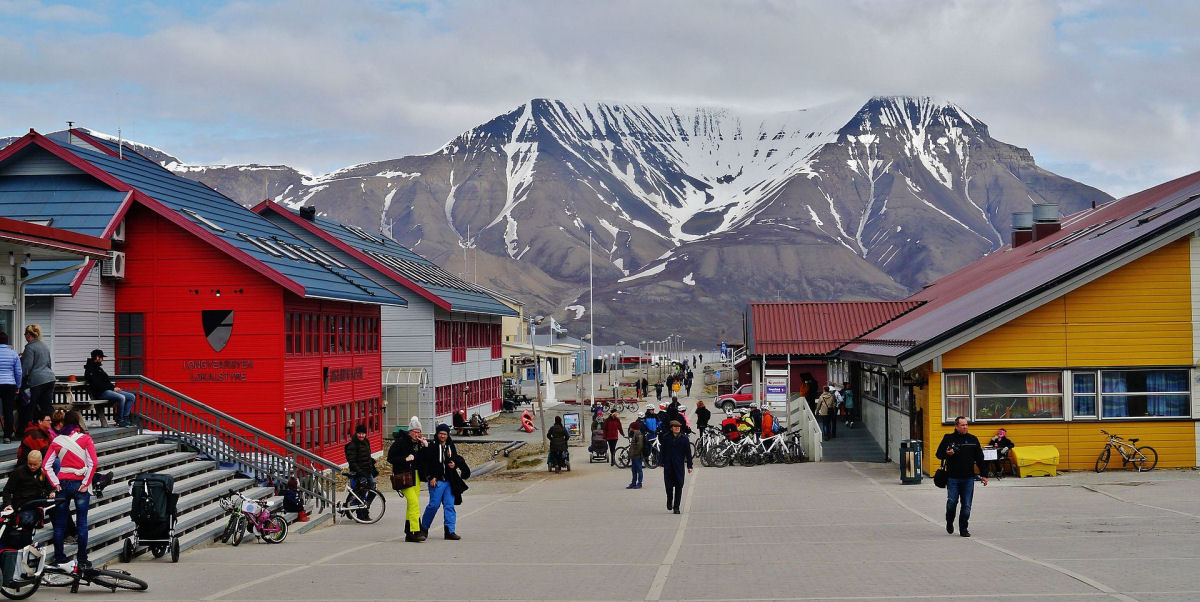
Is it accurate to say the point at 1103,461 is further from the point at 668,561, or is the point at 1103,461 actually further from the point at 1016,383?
the point at 668,561

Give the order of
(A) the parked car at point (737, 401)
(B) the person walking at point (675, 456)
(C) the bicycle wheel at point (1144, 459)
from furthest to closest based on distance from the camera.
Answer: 1. (A) the parked car at point (737, 401)
2. (C) the bicycle wheel at point (1144, 459)
3. (B) the person walking at point (675, 456)

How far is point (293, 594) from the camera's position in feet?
40.8

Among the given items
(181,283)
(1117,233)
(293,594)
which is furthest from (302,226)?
(293,594)

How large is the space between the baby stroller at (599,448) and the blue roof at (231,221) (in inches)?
303

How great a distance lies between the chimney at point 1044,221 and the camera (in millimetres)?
46562

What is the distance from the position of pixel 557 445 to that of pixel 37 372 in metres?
16.4

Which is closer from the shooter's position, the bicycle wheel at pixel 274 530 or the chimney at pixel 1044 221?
the bicycle wheel at pixel 274 530

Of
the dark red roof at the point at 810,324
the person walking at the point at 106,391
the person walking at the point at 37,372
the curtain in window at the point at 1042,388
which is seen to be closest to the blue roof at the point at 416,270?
the dark red roof at the point at 810,324

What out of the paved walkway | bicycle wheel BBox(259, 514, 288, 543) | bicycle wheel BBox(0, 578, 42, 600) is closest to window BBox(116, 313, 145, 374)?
the paved walkway

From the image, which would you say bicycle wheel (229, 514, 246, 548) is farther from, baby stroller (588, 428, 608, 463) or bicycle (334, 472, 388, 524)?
baby stroller (588, 428, 608, 463)

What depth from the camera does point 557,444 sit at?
32.5m

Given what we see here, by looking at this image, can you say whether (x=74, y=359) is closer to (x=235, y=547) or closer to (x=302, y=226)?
(x=235, y=547)

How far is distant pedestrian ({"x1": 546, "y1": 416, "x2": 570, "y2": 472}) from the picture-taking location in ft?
107

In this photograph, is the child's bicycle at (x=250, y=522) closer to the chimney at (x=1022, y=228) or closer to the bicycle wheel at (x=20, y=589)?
the bicycle wheel at (x=20, y=589)
